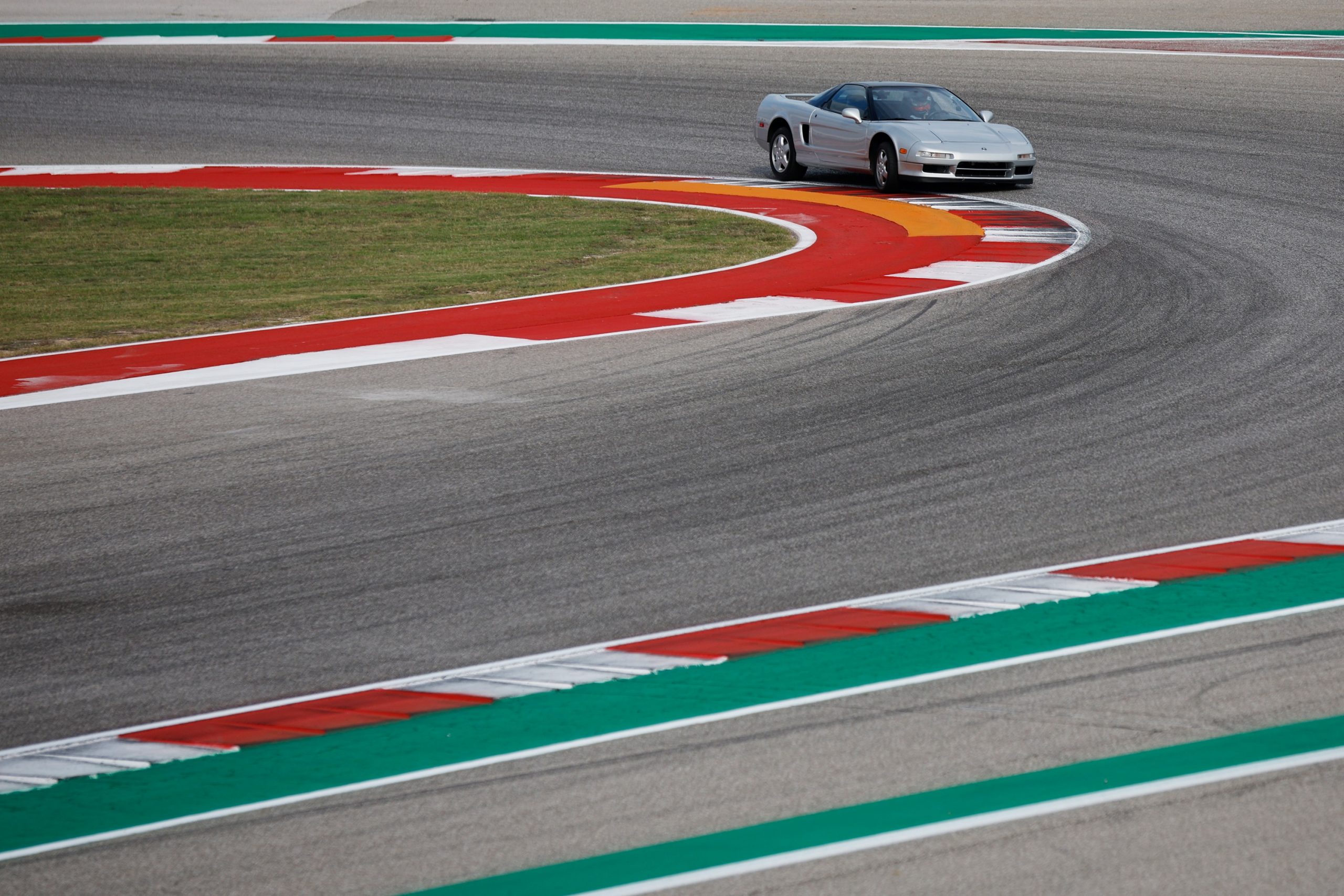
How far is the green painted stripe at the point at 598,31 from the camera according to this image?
29406 mm

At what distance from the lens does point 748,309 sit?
11.1m

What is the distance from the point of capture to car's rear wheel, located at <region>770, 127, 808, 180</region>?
19422mm

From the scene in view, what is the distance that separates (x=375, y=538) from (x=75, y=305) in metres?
7.14

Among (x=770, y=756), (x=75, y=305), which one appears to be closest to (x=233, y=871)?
(x=770, y=756)

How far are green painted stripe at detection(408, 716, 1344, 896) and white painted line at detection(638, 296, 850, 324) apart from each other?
6.84 metres

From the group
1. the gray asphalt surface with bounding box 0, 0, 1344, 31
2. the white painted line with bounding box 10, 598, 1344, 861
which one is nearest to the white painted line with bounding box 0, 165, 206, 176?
the gray asphalt surface with bounding box 0, 0, 1344, 31

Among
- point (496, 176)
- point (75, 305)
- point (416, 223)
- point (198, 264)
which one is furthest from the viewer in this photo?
point (496, 176)

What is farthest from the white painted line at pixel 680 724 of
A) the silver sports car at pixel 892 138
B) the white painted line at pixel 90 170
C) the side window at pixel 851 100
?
the white painted line at pixel 90 170

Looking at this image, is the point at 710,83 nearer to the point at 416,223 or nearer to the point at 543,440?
the point at 416,223

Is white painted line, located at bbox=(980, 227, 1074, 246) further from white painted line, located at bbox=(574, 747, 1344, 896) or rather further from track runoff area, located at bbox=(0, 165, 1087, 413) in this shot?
white painted line, located at bbox=(574, 747, 1344, 896)

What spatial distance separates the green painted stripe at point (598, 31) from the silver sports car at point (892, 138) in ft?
34.2

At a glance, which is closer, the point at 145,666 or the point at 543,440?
the point at 145,666

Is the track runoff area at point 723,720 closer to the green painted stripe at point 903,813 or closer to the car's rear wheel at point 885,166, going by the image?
the green painted stripe at point 903,813

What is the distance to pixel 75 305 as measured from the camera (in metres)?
12.2
